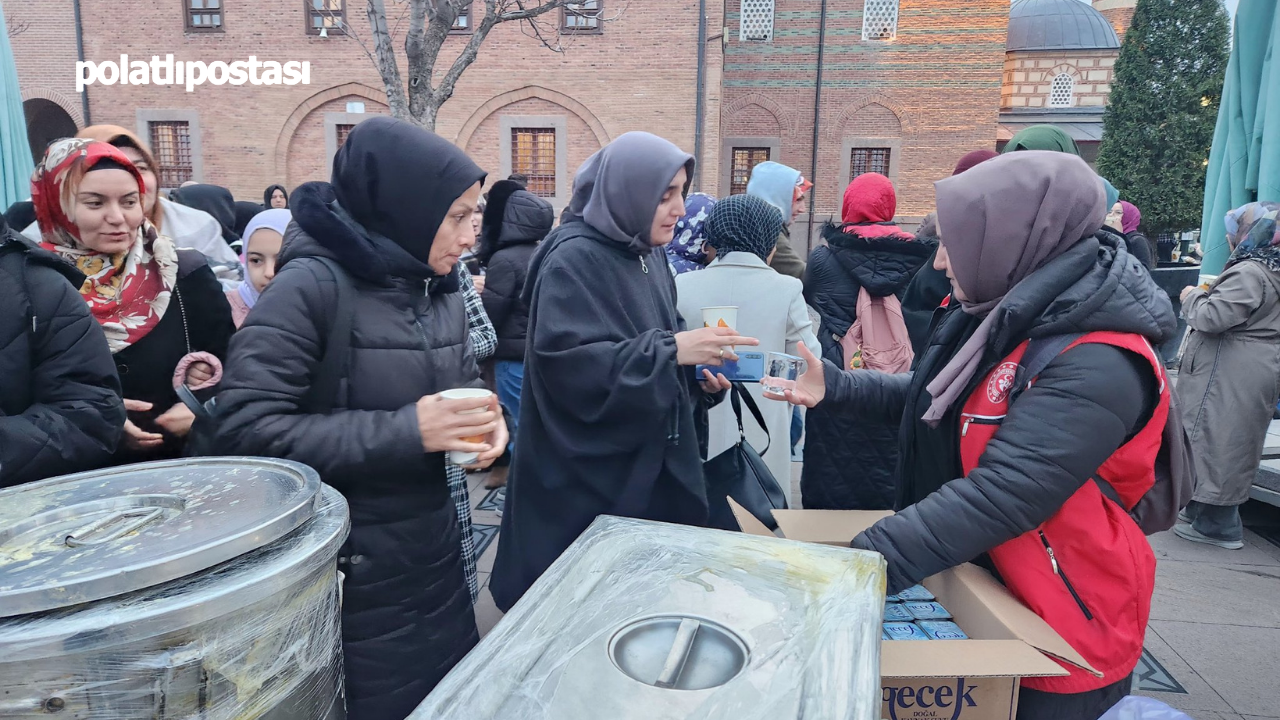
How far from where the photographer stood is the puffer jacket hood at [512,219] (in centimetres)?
461

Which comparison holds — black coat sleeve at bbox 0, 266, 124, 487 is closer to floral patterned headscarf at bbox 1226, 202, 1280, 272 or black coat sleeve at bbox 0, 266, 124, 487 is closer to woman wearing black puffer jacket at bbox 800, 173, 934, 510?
woman wearing black puffer jacket at bbox 800, 173, 934, 510

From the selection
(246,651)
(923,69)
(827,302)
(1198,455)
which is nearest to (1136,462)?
(246,651)

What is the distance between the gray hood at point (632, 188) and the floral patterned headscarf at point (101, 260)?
4.71ft

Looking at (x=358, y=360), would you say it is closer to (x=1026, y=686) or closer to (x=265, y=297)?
(x=265, y=297)

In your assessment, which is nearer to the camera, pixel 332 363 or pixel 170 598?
pixel 170 598

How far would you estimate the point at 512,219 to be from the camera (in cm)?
459

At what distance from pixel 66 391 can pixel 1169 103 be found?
22579 mm

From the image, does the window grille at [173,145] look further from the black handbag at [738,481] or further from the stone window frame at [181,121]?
the black handbag at [738,481]

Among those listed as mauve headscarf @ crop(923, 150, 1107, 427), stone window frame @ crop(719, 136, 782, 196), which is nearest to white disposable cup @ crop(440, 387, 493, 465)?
mauve headscarf @ crop(923, 150, 1107, 427)

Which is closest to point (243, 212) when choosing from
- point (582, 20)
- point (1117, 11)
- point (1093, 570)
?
point (1093, 570)

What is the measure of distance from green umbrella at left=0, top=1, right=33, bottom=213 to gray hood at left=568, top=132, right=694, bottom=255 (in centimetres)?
316

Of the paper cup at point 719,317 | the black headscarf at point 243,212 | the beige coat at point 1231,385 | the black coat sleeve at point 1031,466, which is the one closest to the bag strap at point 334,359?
the paper cup at point 719,317

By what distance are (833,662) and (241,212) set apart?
7.95 meters

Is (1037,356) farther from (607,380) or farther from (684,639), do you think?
(607,380)
